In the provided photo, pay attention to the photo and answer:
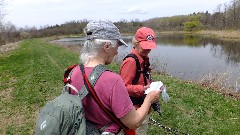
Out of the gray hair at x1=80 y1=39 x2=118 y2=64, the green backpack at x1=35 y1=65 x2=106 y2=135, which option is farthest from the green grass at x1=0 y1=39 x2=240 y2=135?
the green backpack at x1=35 y1=65 x2=106 y2=135

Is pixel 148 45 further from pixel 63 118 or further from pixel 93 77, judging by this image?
pixel 63 118

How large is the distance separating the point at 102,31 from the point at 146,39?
1601 mm

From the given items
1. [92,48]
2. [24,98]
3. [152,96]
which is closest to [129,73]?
[152,96]

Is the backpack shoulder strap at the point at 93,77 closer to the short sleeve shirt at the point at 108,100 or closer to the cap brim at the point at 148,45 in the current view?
the short sleeve shirt at the point at 108,100

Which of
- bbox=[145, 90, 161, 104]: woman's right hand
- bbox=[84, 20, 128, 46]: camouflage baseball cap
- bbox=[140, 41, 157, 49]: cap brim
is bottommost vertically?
bbox=[145, 90, 161, 104]: woman's right hand

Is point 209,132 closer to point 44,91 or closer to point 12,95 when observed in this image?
point 44,91

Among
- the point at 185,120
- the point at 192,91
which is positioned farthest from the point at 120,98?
the point at 192,91

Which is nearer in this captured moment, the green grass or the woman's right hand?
the woman's right hand

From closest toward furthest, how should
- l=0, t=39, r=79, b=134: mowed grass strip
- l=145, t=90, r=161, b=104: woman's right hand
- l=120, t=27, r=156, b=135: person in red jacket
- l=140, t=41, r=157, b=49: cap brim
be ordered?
l=145, t=90, r=161, b=104: woman's right hand, l=120, t=27, r=156, b=135: person in red jacket, l=140, t=41, r=157, b=49: cap brim, l=0, t=39, r=79, b=134: mowed grass strip

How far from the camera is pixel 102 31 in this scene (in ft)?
7.66

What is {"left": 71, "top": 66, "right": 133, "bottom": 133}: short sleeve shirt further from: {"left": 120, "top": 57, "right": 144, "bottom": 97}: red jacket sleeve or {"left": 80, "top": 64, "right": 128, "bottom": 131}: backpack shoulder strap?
{"left": 120, "top": 57, "right": 144, "bottom": 97}: red jacket sleeve

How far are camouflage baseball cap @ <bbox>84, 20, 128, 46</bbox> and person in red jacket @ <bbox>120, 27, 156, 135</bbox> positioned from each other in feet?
4.19

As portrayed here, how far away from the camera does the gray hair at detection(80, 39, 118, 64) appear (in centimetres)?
234

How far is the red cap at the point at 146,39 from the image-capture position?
12.4 ft
